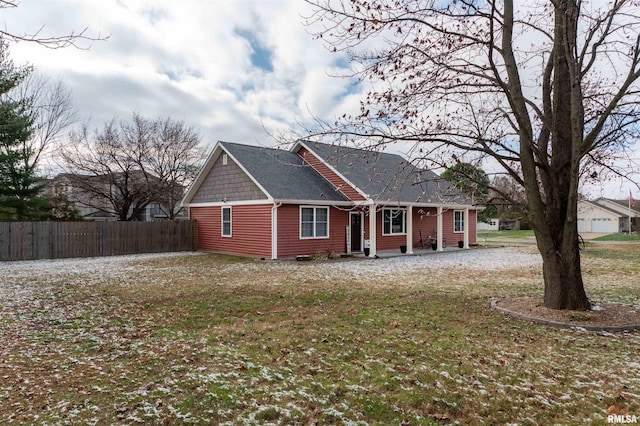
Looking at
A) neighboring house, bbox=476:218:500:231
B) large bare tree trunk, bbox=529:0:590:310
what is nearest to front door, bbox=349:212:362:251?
large bare tree trunk, bbox=529:0:590:310

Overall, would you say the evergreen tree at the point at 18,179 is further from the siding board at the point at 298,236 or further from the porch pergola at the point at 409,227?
the porch pergola at the point at 409,227

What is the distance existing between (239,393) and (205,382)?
0.46 meters

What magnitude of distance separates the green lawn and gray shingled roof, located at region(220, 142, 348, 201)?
26.4 feet

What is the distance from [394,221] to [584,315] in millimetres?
13970

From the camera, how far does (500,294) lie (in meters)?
A: 8.95

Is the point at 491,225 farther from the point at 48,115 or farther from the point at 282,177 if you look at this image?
the point at 48,115

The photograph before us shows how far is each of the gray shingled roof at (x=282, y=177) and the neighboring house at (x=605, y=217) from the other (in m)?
43.6

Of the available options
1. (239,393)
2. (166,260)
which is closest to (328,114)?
(239,393)

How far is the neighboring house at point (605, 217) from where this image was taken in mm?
49000

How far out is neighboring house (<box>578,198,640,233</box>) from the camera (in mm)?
49000

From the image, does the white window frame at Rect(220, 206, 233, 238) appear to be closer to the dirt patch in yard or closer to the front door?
the front door
